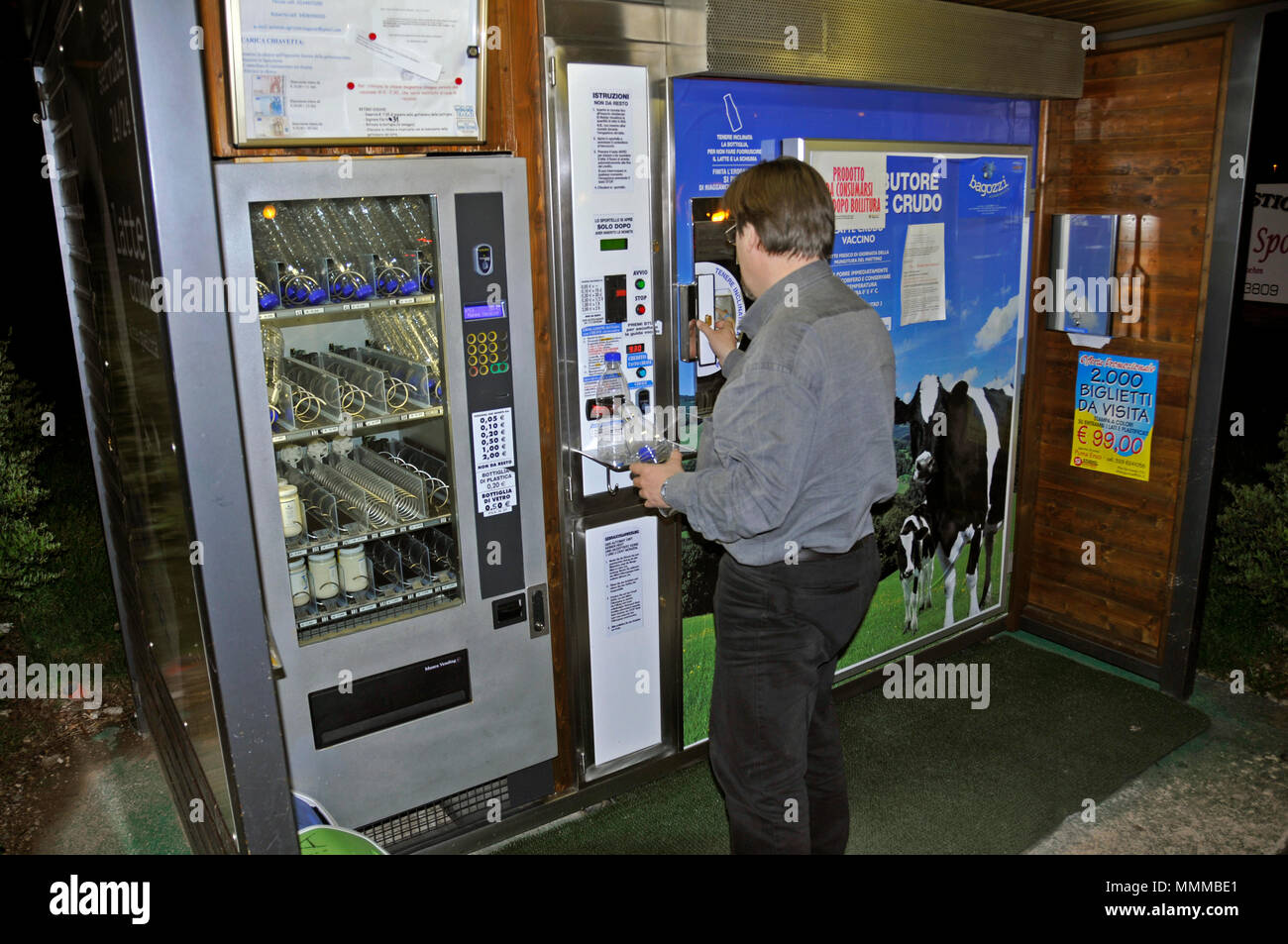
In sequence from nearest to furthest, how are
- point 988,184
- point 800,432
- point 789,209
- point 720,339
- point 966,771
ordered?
point 800,432, point 789,209, point 720,339, point 966,771, point 988,184

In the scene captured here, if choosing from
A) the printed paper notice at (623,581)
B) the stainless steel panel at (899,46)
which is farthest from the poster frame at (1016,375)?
the printed paper notice at (623,581)

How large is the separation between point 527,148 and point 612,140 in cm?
31

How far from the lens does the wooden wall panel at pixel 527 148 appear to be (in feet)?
8.13

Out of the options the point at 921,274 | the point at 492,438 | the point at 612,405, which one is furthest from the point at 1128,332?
the point at 492,438

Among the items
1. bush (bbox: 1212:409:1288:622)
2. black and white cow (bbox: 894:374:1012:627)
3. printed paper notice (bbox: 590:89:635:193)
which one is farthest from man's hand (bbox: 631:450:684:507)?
bush (bbox: 1212:409:1288:622)

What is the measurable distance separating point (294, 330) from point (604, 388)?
1.07 meters

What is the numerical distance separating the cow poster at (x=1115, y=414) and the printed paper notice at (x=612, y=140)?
267 centimetres

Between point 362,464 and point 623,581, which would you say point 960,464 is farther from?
point 362,464

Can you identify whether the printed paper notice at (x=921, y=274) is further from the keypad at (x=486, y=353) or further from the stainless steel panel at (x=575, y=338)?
the keypad at (x=486, y=353)

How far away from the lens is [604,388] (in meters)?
3.30

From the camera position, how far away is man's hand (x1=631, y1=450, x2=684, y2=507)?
2711mm

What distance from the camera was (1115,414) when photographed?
Result: 4.53 meters

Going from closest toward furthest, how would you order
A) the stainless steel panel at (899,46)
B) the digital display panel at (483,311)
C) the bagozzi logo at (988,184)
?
the digital display panel at (483,311) < the stainless steel panel at (899,46) < the bagozzi logo at (988,184)

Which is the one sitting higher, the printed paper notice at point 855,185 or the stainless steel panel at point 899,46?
the stainless steel panel at point 899,46
